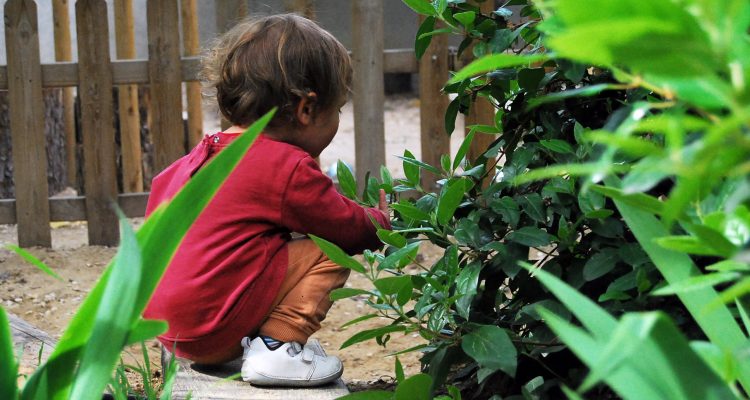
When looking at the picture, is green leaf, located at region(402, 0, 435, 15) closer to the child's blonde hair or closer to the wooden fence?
the child's blonde hair

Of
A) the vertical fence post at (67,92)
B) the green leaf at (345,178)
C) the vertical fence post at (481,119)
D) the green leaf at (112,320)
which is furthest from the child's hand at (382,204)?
the vertical fence post at (67,92)

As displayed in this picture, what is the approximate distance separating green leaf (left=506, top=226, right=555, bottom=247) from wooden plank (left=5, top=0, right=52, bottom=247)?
3.75 metres

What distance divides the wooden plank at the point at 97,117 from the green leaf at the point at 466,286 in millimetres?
3517

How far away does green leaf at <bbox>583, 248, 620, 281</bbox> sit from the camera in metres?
1.49

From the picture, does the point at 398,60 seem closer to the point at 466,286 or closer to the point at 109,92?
the point at 109,92

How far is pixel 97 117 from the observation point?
484 cm

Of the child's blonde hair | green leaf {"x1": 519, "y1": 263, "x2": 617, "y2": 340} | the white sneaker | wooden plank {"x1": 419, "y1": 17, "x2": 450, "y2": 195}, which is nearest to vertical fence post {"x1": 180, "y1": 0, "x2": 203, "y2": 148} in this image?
wooden plank {"x1": 419, "y1": 17, "x2": 450, "y2": 195}

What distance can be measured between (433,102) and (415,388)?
137 inches

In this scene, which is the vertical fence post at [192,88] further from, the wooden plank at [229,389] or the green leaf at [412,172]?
the green leaf at [412,172]

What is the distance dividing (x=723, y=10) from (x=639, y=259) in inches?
37.2

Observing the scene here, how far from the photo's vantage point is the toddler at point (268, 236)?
6.94 feet

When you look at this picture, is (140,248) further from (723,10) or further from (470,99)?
(470,99)

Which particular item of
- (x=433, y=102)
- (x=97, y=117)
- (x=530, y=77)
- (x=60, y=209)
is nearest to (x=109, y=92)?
(x=97, y=117)

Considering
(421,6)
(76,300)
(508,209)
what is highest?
(421,6)
